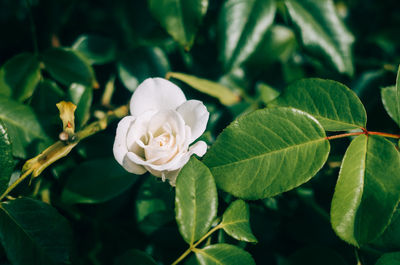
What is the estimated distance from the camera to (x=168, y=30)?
97 centimetres

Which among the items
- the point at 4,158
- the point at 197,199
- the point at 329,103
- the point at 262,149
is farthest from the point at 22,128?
the point at 329,103

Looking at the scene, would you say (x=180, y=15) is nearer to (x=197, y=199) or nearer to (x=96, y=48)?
(x=96, y=48)

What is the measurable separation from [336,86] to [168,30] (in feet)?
1.57

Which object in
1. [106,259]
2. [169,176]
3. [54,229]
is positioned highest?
[169,176]

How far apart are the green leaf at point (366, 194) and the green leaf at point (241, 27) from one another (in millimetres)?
496

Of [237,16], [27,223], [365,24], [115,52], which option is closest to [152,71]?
[115,52]

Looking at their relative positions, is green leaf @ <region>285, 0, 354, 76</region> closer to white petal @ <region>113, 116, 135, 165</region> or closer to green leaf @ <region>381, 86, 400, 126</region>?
green leaf @ <region>381, 86, 400, 126</region>

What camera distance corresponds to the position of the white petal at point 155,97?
2.63 ft

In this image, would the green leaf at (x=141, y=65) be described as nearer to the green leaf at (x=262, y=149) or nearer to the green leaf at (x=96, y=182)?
the green leaf at (x=96, y=182)

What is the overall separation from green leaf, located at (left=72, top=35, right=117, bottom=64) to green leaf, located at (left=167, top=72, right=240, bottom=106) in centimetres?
27

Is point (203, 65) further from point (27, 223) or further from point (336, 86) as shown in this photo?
point (27, 223)

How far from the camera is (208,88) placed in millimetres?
1089

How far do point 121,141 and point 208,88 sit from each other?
0.43 meters

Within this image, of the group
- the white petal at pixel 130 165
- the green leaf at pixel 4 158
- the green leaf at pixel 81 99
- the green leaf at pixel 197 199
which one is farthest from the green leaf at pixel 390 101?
the green leaf at pixel 4 158
